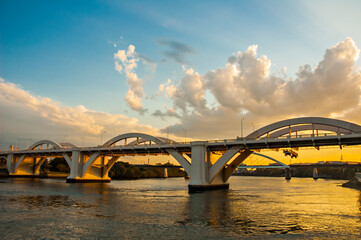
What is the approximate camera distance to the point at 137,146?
74500 mm

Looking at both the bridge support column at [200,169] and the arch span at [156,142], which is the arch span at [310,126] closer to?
the bridge support column at [200,169]

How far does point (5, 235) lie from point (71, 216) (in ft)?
25.7

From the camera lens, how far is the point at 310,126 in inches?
2106

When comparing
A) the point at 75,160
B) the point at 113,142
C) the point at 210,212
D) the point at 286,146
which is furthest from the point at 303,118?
the point at 75,160

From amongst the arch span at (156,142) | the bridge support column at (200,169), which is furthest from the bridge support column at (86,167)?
the bridge support column at (200,169)

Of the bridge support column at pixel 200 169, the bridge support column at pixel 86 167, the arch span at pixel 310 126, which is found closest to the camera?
the arch span at pixel 310 126

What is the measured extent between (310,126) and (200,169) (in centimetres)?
2162

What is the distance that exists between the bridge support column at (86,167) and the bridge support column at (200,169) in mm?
36943

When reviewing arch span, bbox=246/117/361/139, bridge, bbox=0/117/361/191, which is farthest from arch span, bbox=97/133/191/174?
arch span, bbox=246/117/361/139

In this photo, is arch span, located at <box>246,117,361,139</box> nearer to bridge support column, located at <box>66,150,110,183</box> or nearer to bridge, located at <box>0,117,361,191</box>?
bridge, located at <box>0,117,361,191</box>

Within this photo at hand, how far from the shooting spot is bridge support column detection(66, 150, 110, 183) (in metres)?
86.2

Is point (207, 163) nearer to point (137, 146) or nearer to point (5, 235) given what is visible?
point (137, 146)

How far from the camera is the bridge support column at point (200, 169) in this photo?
2249 inches

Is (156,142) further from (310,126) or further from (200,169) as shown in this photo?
(310,126)
